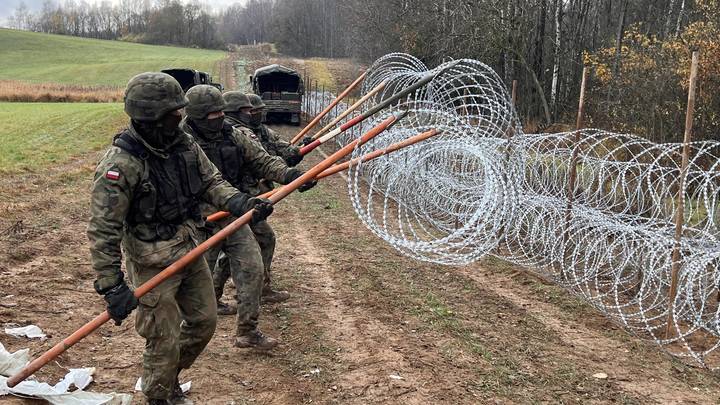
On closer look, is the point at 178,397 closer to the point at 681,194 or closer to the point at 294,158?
the point at 294,158

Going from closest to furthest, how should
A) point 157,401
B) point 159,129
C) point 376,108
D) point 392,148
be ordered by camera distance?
point 159,129 → point 157,401 → point 392,148 → point 376,108

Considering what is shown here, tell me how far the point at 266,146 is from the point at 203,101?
5.39 ft

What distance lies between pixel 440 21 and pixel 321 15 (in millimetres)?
55824

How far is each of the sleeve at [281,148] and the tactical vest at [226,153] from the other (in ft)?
3.52

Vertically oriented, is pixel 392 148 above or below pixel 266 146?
above

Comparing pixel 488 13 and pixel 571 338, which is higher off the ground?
pixel 488 13

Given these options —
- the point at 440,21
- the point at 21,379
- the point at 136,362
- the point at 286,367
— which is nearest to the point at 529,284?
the point at 286,367

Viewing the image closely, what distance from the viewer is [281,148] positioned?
22.0 feet

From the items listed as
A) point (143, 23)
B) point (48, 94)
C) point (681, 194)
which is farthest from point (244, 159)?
point (143, 23)

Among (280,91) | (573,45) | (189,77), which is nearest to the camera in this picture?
(573,45)

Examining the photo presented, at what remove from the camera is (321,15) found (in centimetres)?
7550

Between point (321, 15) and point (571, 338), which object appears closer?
point (571, 338)

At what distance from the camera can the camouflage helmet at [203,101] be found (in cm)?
505

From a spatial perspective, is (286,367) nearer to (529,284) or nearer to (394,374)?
(394,374)
